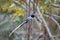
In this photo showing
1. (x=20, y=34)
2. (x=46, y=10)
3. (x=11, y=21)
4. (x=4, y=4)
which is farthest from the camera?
(x=20, y=34)

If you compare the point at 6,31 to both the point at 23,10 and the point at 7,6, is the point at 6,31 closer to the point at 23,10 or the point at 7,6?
the point at 7,6

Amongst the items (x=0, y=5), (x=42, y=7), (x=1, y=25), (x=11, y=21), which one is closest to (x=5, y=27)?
(x=1, y=25)

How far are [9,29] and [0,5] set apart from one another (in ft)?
1.44

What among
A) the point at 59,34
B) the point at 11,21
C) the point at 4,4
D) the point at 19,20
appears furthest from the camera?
the point at 11,21

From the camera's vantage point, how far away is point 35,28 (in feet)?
7.33

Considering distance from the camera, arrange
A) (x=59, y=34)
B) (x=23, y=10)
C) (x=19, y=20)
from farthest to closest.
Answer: (x=19, y=20), (x=59, y=34), (x=23, y=10)

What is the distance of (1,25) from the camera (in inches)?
88.3

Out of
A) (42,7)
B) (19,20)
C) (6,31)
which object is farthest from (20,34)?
(42,7)

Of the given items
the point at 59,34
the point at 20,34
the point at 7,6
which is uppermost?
the point at 7,6

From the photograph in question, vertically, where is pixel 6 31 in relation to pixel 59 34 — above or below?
below

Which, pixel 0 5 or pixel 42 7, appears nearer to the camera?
pixel 42 7

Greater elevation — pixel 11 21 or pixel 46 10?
pixel 46 10

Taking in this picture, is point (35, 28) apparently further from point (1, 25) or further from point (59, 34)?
point (59, 34)

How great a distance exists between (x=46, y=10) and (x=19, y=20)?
60cm
